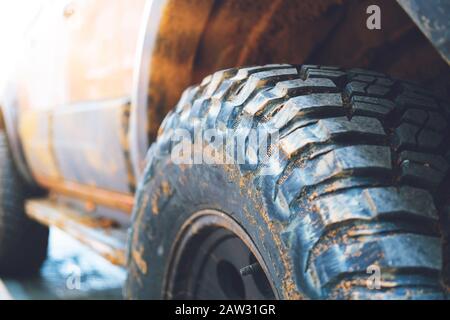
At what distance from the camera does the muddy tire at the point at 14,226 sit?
2.91m

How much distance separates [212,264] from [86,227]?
1.13 m

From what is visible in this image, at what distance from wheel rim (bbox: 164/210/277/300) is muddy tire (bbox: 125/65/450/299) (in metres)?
0.02

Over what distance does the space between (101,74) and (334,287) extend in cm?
138

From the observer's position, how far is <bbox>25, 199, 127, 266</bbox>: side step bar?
1.87 metres

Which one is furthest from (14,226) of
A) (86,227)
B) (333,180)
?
(333,180)

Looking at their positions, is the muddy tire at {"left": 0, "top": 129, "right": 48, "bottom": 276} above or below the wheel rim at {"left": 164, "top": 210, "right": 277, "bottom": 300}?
above

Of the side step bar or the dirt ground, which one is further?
the dirt ground

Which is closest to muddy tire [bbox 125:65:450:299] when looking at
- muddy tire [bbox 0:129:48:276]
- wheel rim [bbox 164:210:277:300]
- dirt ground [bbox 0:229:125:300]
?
wheel rim [bbox 164:210:277:300]

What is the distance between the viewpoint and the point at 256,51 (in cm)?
147

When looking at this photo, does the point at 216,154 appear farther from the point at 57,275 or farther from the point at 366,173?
the point at 57,275

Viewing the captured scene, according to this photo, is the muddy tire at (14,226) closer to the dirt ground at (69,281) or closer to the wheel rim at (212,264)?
the dirt ground at (69,281)

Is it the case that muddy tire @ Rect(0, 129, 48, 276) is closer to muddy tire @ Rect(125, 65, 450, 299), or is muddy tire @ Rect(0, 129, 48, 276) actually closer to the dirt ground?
the dirt ground
